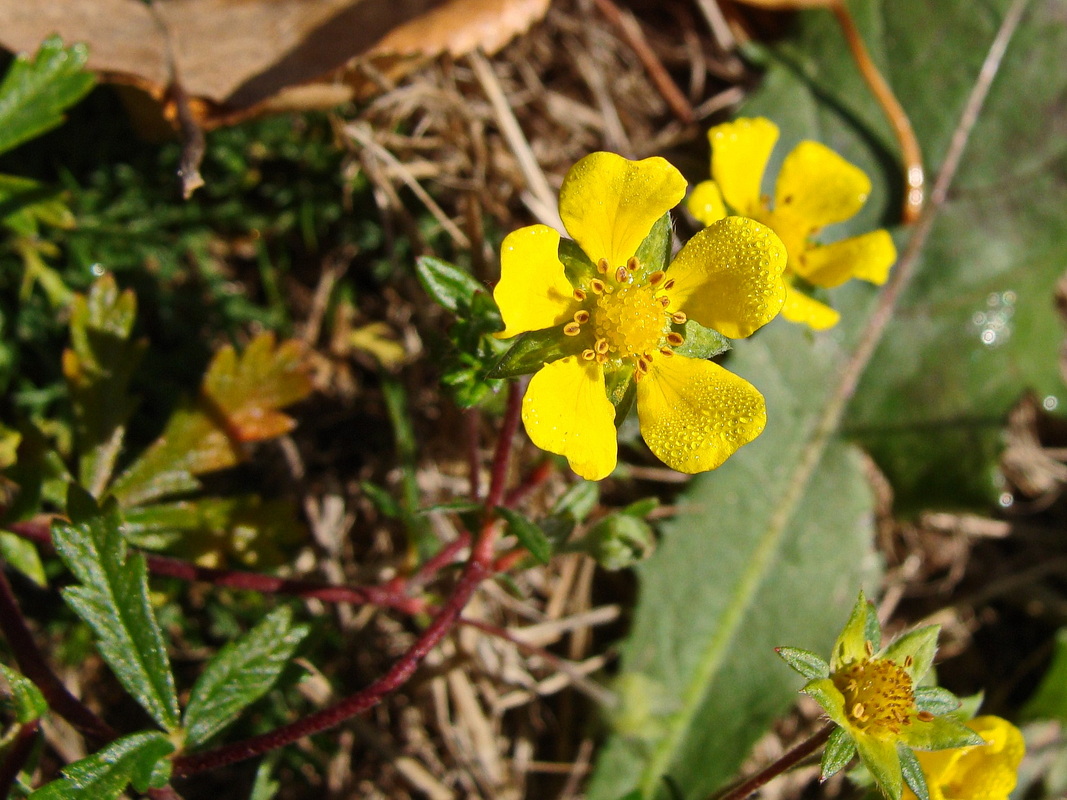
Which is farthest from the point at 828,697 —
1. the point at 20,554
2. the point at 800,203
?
the point at 20,554

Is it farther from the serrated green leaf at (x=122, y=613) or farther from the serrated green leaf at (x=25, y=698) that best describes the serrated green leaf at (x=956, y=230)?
the serrated green leaf at (x=25, y=698)

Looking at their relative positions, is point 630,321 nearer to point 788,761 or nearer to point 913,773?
point 788,761

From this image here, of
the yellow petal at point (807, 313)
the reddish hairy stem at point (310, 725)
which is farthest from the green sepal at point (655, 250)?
the reddish hairy stem at point (310, 725)

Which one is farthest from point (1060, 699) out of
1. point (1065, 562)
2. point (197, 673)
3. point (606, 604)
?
point (197, 673)

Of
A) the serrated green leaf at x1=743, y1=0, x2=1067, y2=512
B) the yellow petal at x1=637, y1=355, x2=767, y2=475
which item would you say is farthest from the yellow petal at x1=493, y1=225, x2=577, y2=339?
the serrated green leaf at x1=743, y1=0, x2=1067, y2=512

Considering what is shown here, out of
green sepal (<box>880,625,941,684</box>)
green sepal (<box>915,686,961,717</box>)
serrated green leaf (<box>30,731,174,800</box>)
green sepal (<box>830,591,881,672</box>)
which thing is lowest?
green sepal (<box>915,686,961,717</box>)

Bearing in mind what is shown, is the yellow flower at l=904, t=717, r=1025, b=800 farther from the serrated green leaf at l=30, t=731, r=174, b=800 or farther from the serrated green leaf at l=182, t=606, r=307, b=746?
the serrated green leaf at l=30, t=731, r=174, b=800
